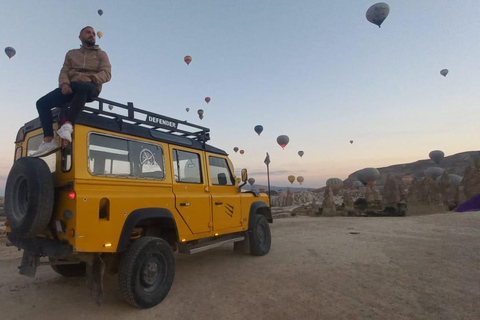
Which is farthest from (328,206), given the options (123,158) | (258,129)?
(123,158)

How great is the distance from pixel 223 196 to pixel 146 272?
2.23 m

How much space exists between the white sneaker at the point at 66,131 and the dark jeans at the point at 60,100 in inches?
10.8

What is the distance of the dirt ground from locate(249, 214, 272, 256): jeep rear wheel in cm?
21

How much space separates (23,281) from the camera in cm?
532

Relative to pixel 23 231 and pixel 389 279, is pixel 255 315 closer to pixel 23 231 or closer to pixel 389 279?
pixel 389 279

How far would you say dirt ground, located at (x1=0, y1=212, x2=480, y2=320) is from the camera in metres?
3.82

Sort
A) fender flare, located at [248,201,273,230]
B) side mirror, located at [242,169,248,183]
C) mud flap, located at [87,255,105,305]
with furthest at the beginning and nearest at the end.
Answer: fender flare, located at [248,201,273,230]
side mirror, located at [242,169,248,183]
mud flap, located at [87,255,105,305]

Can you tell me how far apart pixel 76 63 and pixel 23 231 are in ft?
7.97

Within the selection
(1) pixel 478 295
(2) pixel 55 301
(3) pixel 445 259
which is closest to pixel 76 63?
(2) pixel 55 301

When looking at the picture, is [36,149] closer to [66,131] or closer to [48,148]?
[48,148]

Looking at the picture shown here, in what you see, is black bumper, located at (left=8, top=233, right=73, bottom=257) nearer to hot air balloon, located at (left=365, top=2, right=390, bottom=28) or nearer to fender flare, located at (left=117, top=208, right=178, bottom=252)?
fender flare, located at (left=117, top=208, right=178, bottom=252)

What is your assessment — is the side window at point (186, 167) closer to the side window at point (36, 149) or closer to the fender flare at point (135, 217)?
the fender flare at point (135, 217)

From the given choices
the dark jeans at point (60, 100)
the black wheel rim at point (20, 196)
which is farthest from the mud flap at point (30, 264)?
the dark jeans at point (60, 100)

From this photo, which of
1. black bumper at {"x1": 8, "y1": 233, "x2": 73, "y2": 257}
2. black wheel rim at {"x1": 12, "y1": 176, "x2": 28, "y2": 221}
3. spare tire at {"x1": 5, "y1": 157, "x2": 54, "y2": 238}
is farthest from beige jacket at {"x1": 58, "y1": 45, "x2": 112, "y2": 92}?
black bumper at {"x1": 8, "y1": 233, "x2": 73, "y2": 257}
